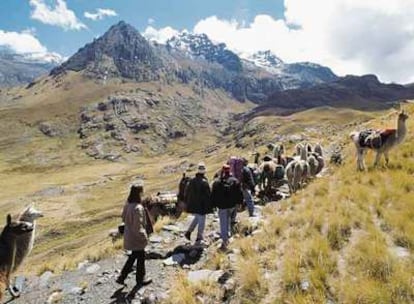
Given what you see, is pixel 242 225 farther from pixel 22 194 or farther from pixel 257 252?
pixel 22 194

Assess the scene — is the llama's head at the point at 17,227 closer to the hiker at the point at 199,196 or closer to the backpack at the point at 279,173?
the hiker at the point at 199,196

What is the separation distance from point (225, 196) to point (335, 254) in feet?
17.5

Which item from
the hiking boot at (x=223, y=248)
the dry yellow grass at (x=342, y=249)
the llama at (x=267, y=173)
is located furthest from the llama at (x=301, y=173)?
the hiking boot at (x=223, y=248)

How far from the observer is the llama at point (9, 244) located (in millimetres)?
11435

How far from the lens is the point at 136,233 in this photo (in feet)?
40.0

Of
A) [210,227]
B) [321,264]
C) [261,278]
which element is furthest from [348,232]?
[210,227]

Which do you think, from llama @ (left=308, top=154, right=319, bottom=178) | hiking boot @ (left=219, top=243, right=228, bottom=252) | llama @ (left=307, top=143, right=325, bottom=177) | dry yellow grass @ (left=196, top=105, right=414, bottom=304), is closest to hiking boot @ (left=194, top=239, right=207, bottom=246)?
hiking boot @ (left=219, top=243, right=228, bottom=252)

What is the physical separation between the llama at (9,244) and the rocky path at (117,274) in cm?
170

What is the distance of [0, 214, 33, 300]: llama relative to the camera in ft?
37.5

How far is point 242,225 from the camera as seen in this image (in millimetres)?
16203

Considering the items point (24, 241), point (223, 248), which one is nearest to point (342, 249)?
point (223, 248)

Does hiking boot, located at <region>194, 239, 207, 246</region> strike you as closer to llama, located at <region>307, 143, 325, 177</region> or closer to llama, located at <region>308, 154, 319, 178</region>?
llama, located at <region>307, 143, 325, 177</region>

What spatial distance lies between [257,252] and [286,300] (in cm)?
288

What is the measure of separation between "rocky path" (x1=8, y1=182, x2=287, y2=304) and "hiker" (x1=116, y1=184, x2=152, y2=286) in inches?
14.3
